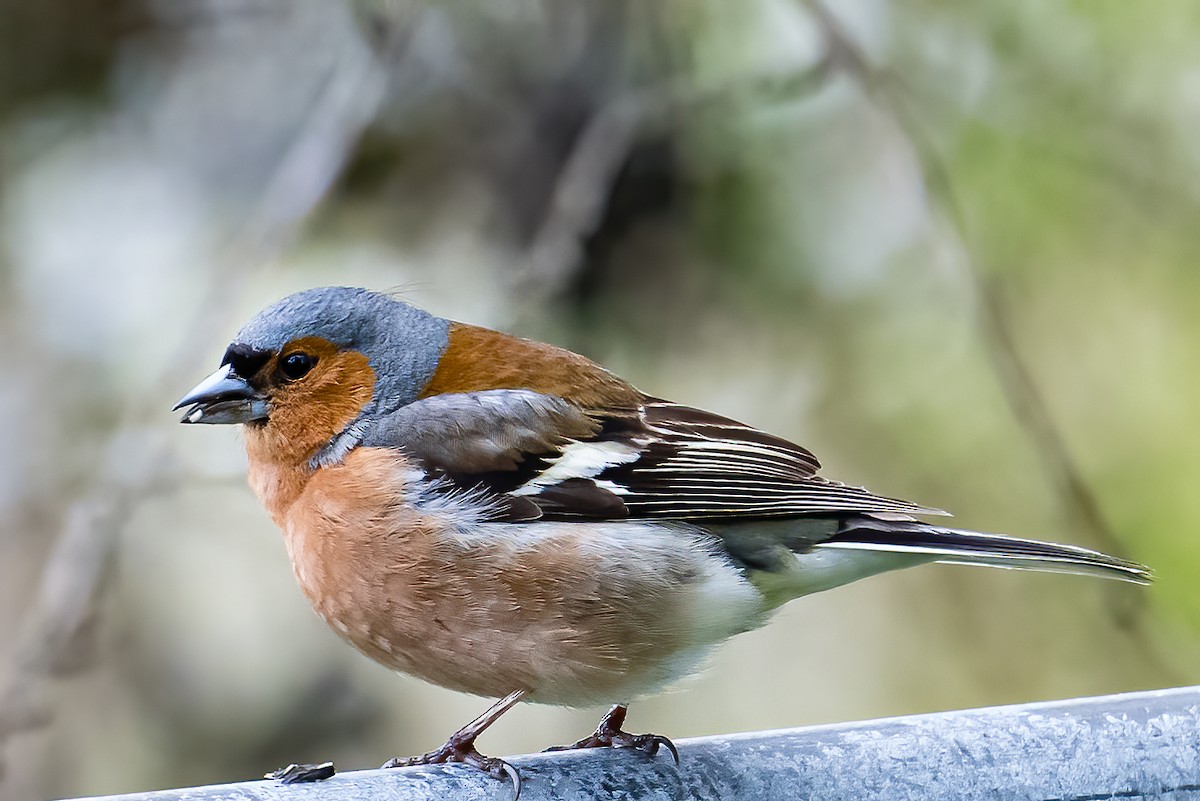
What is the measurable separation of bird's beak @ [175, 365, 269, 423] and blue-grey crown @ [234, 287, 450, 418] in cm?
8

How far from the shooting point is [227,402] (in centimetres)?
275

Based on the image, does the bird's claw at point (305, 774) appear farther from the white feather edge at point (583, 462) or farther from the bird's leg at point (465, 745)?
the white feather edge at point (583, 462)

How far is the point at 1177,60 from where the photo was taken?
167 inches

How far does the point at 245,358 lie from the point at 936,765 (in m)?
1.55

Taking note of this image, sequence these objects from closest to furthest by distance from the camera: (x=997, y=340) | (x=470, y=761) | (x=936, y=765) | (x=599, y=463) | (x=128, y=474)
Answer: (x=936, y=765)
(x=470, y=761)
(x=599, y=463)
(x=128, y=474)
(x=997, y=340)

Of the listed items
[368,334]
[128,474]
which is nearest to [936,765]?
[368,334]

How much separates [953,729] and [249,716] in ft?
9.50

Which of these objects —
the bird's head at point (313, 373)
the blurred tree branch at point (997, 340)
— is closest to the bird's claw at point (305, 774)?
the bird's head at point (313, 373)

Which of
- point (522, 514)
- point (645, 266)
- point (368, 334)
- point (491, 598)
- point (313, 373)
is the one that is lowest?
point (491, 598)

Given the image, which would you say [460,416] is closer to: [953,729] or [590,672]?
[590,672]

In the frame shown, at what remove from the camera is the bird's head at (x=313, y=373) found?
2744mm

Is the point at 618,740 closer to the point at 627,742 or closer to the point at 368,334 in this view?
the point at 627,742

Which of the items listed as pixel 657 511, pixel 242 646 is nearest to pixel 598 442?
pixel 657 511

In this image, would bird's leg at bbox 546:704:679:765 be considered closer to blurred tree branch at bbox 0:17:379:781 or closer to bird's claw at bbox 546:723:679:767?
bird's claw at bbox 546:723:679:767
